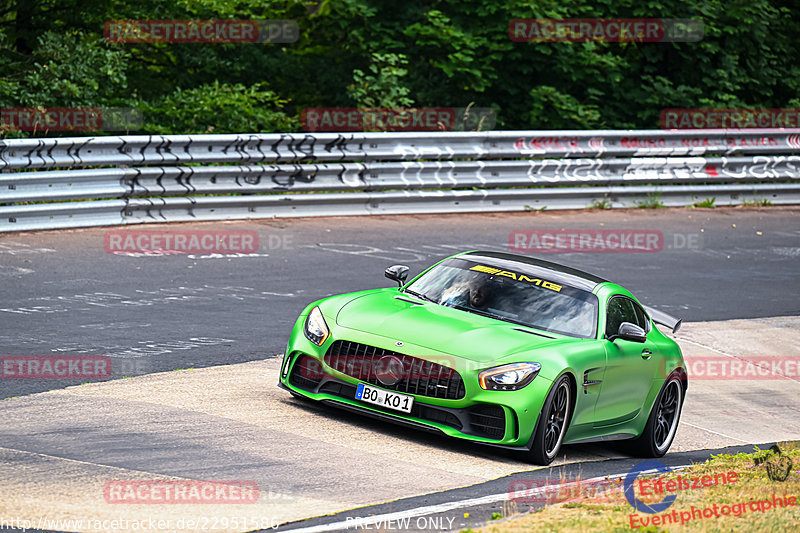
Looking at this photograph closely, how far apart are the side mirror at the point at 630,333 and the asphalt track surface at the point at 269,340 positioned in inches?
39.4

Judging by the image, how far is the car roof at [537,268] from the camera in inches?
379

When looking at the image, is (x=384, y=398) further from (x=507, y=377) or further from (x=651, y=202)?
(x=651, y=202)

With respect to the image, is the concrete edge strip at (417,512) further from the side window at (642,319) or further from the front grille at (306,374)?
the side window at (642,319)

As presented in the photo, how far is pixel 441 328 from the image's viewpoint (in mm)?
8648

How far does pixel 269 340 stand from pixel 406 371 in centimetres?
319

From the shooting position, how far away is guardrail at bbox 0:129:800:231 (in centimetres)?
1545

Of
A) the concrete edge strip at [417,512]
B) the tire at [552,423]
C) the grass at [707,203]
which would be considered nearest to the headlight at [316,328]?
the tire at [552,423]

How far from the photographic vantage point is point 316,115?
23.8 m

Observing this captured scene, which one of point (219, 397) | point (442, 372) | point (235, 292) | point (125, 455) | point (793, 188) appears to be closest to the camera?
point (125, 455)

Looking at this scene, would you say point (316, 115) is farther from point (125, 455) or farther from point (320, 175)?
point (125, 455)

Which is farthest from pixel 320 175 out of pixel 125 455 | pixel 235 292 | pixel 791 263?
pixel 125 455

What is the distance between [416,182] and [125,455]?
492 inches

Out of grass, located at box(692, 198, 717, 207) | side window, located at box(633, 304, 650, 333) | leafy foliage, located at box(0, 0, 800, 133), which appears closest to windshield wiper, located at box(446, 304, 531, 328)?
side window, located at box(633, 304, 650, 333)

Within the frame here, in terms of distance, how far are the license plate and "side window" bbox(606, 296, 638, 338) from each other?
187cm
